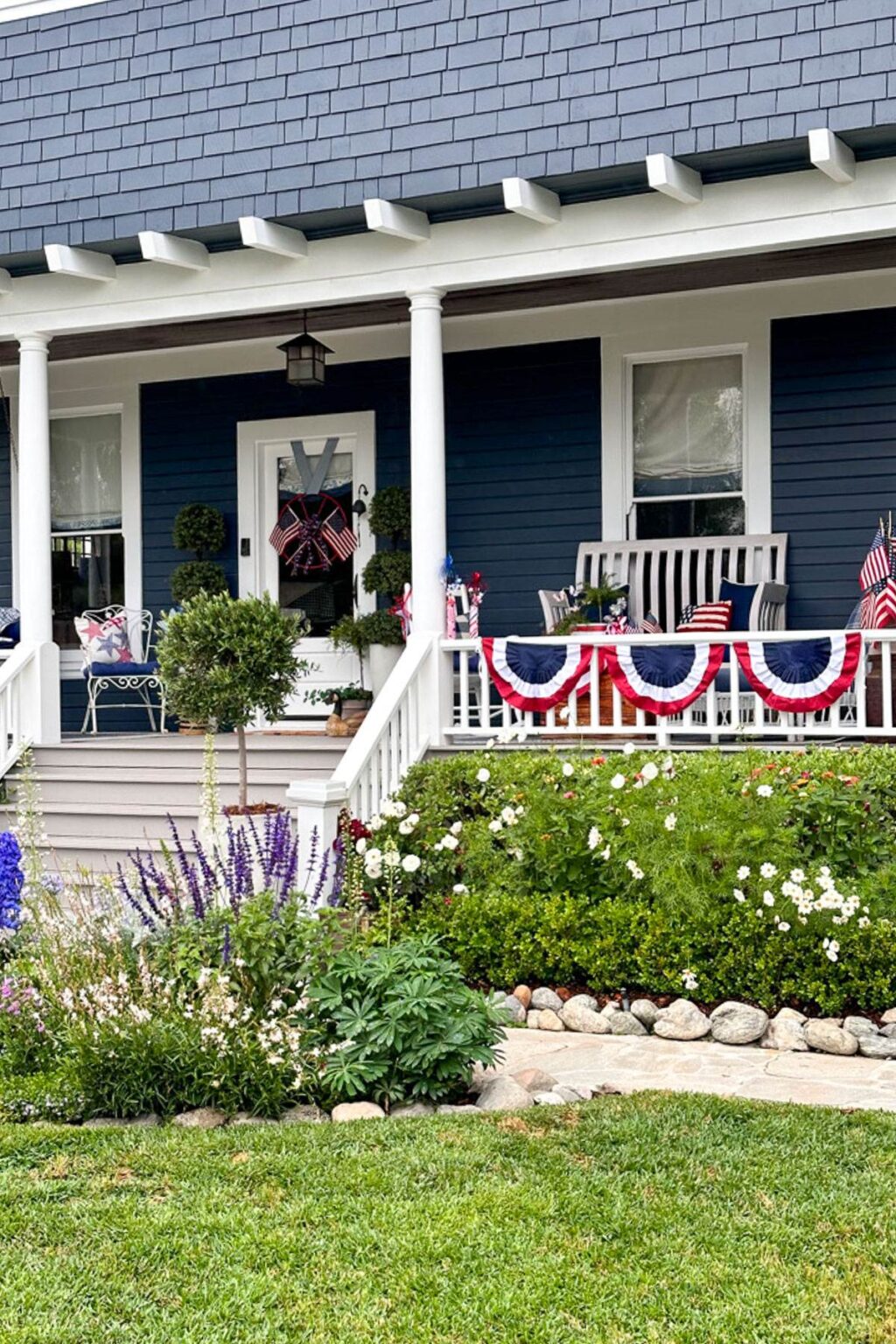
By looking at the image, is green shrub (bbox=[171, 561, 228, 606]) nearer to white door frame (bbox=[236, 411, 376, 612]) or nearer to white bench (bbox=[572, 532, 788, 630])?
white door frame (bbox=[236, 411, 376, 612])

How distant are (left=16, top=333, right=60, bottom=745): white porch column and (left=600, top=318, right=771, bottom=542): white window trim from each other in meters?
3.47

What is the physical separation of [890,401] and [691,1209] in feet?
20.4

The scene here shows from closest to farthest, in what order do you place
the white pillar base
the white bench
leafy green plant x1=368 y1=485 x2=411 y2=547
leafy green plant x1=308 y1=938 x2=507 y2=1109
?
leafy green plant x1=308 y1=938 x2=507 y2=1109
the white pillar base
the white bench
leafy green plant x1=368 y1=485 x2=411 y2=547

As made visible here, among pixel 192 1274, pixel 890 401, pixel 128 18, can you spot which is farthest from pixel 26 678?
pixel 192 1274

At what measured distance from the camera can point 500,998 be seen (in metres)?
5.71

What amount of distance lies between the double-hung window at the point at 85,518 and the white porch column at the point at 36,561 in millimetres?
1932

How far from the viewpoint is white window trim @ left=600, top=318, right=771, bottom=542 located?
30.3 ft

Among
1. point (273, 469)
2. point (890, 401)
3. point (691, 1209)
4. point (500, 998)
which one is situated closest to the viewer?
point (691, 1209)

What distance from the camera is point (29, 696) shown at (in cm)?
934

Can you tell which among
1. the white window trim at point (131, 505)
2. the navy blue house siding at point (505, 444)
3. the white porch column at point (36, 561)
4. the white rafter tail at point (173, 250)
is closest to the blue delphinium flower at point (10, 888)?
the white porch column at point (36, 561)

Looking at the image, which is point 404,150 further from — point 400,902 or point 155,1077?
point 155,1077

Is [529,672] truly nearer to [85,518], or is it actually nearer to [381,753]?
[381,753]

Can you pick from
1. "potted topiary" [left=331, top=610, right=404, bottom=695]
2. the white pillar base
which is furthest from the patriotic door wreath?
the white pillar base

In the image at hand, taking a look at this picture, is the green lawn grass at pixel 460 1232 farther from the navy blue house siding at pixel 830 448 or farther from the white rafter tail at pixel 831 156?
the navy blue house siding at pixel 830 448
